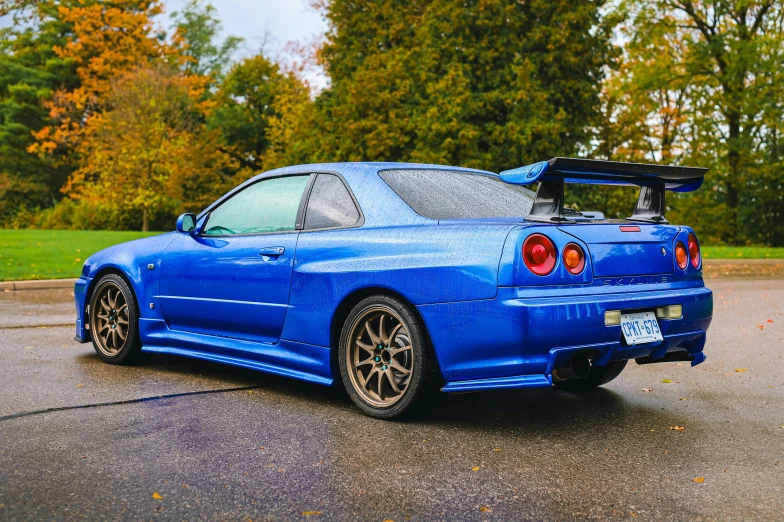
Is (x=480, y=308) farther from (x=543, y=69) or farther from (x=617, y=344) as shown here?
(x=543, y=69)

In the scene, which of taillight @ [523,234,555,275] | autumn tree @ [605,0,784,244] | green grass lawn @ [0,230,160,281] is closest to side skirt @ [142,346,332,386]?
taillight @ [523,234,555,275]

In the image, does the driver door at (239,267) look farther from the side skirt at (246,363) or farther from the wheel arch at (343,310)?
the wheel arch at (343,310)

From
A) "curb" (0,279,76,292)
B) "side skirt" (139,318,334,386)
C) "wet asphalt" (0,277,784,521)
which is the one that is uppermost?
"side skirt" (139,318,334,386)

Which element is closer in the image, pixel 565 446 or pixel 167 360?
pixel 565 446

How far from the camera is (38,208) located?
44875mm

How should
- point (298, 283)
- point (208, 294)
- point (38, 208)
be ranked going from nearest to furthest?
point (298, 283)
point (208, 294)
point (38, 208)

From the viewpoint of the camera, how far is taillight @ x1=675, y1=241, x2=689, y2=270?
515cm

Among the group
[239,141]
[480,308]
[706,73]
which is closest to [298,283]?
[480,308]

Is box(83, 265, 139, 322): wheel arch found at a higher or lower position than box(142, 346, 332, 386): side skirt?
higher

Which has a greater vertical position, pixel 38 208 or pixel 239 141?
pixel 239 141

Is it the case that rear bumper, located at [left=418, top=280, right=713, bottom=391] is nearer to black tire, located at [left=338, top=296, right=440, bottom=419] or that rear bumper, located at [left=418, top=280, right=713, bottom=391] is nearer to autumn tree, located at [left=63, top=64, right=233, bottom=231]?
black tire, located at [left=338, top=296, right=440, bottom=419]

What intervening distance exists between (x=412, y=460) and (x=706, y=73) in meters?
36.4

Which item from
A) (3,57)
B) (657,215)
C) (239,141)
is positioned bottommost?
(657,215)

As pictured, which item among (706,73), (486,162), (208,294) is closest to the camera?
(208,294)
